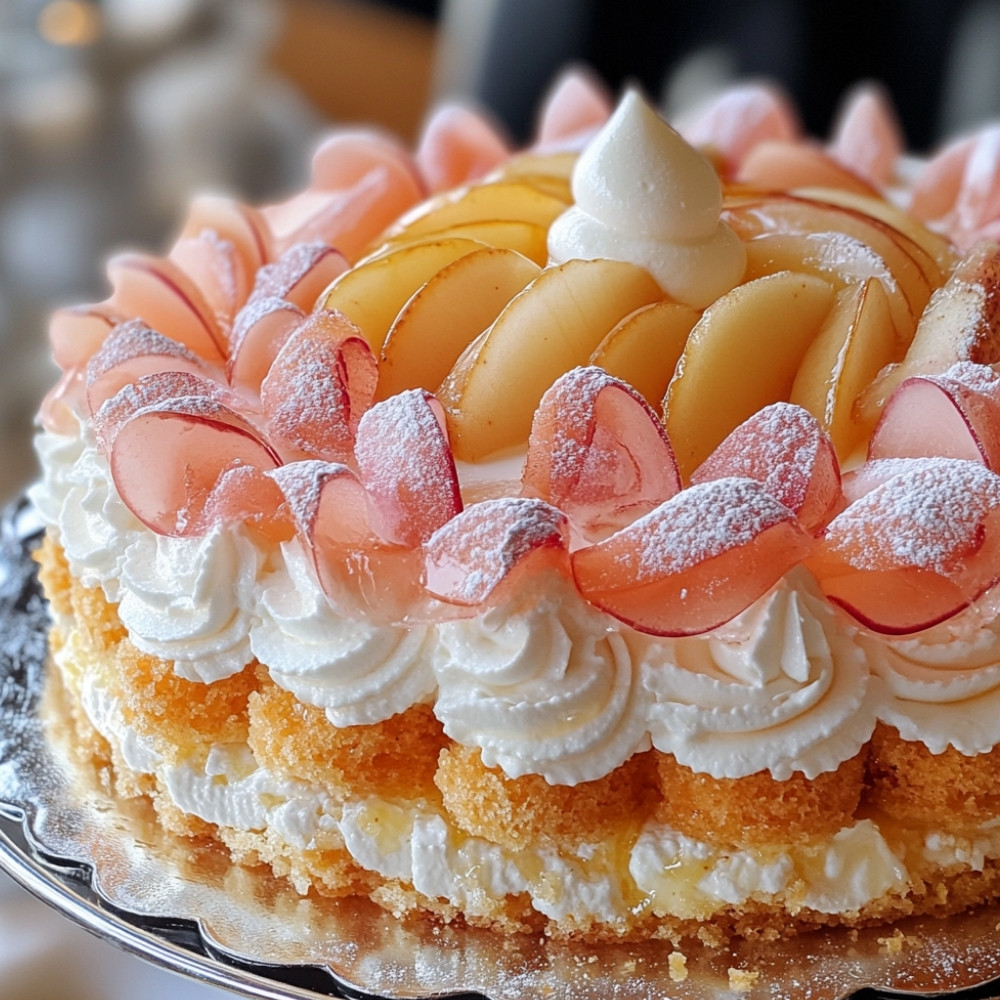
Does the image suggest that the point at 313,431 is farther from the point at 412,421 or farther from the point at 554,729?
the point at 554,729

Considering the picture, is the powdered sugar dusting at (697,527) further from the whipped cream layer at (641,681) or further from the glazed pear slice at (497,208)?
the glazed pear slice at (497,208)

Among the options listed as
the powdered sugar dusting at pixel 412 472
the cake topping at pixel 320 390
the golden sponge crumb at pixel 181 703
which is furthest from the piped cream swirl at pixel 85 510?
the powdered sugar dusting at pixel 412 472

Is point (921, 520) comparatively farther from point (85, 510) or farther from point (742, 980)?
point (85, 510)

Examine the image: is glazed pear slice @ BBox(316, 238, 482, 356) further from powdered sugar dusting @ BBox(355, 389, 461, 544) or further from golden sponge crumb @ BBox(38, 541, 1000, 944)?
golden sponge crumb @ BBox(38, 541, 1000, 944)

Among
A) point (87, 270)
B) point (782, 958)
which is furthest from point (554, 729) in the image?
point (87, 270)

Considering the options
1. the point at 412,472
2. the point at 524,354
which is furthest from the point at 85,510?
the point at 524,354

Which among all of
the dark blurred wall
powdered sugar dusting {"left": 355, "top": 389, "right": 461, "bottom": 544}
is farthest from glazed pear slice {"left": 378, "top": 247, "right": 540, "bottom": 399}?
the dark blurred wall
